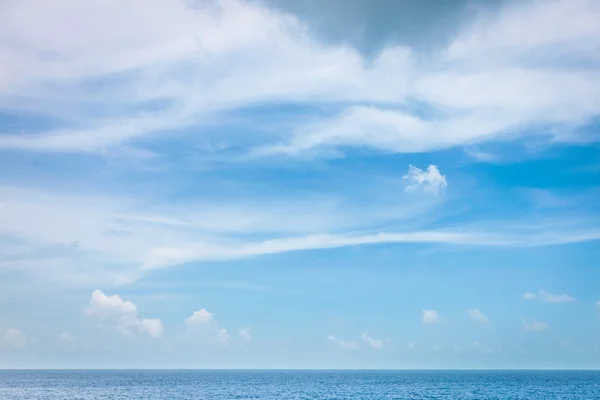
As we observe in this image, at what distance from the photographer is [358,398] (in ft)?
451

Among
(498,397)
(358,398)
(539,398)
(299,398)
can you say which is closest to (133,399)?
(299,398)

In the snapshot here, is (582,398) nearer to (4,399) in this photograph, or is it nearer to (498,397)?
(498,397)

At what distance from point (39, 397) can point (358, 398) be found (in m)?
76.9

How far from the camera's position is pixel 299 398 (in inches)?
5448

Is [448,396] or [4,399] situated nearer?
[4,399]

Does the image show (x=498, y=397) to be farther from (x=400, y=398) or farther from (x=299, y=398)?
(x=299, y=398)

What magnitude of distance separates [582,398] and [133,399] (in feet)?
351

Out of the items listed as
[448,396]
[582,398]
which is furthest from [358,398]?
[582,398]

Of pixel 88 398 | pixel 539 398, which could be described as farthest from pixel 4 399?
pixel 539 398

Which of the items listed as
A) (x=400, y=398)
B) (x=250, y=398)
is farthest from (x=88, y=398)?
(x=400, y=398)

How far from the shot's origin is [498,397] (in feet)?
455

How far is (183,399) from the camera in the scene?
136 meters

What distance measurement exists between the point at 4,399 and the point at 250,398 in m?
56.2

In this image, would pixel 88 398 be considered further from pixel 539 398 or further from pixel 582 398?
pixel 582 398
